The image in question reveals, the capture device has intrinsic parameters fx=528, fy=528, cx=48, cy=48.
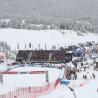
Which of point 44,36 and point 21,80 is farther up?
point 44,36

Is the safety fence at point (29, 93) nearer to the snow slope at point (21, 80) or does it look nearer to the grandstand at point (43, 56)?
the snow slope at point (21, 80)

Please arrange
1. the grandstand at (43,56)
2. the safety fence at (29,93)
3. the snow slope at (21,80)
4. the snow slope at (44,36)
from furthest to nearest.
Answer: the snow slope at (44,36), the grandstand at (43,56), the snow slope at (21,80), the safety fence at (29,93)

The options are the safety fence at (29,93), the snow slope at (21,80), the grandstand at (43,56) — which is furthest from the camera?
the grandstand at (43,56)

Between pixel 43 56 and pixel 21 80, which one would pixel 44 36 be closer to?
pixel 43 56

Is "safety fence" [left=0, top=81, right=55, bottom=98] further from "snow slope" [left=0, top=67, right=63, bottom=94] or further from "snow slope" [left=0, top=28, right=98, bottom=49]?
"snow slope" [left=0, top=28, right=98, bottom=49]

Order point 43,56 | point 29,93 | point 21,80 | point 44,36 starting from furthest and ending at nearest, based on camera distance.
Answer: point 44,36
point 43,56
point 21,80
point 29,93

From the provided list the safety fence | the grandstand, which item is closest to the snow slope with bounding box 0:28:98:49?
the grandstand

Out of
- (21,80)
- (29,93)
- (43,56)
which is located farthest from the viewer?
(43,56)

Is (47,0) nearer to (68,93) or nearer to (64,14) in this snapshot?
(64,14)

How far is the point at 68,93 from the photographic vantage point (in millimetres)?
19156

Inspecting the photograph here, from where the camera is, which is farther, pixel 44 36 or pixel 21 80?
pixel 44 36

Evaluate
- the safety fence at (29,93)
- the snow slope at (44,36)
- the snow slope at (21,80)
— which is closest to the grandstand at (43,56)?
the snow slope at (21,80)

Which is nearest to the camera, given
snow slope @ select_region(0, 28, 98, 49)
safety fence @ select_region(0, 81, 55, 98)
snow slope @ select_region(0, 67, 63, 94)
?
safety fence @ select_region(0, 81, 55, 98)

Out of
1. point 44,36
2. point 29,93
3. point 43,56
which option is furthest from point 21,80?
point 44,36
